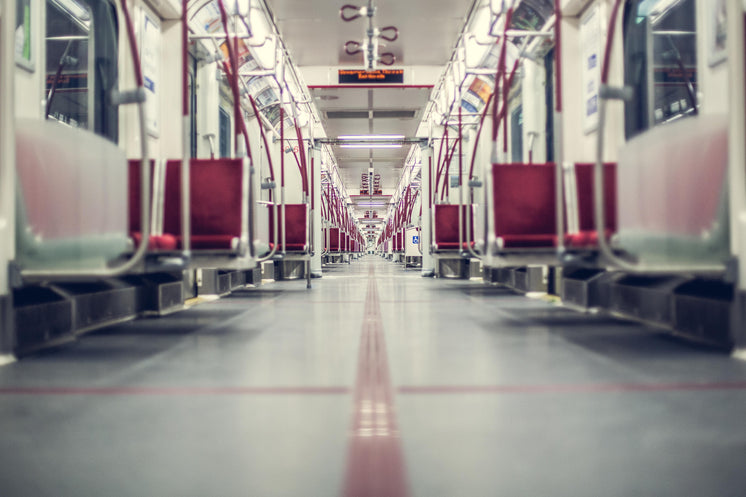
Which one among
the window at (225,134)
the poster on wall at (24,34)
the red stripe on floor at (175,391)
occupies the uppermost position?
the window at (225,134)

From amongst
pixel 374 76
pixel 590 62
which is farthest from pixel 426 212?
pixel 590 62

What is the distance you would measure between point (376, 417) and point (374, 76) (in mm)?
9183

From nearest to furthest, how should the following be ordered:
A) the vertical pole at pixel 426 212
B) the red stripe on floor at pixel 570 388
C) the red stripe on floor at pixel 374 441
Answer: the red stripe on floor at pixel 374 441 < the red stripe on floor at pixel 570 388 < the vertical pole at pixel 426 212

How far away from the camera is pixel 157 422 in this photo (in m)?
1.56

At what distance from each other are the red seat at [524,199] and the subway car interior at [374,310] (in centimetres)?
2

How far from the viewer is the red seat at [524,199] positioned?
3.92 metres

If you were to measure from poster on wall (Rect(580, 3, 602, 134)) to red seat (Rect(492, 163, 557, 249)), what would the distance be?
107cm

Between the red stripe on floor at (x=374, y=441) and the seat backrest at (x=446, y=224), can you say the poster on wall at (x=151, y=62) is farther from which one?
the seat backrest at (x=446, y=224)

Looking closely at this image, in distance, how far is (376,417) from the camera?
5.27ft

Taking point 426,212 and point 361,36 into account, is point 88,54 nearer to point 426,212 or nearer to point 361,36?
point 361,36

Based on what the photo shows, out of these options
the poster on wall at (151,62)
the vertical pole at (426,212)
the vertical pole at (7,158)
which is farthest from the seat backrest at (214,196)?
the vertical pole at (426,212)

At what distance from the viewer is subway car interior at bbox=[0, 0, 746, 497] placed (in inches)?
50.6

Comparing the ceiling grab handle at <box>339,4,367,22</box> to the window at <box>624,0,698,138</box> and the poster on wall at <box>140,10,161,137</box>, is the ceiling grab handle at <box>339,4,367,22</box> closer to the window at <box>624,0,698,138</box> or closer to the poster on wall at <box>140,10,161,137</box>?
the poster on wall at <box>140,10,161,137</box>

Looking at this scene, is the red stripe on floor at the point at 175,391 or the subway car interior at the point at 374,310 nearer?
the subway car interior at the point at 374,310
